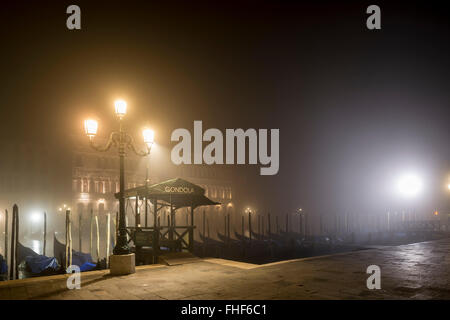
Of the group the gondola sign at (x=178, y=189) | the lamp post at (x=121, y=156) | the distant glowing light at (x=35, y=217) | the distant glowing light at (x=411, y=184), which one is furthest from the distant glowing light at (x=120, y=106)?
the distant glowing light at (x=35, y=217)

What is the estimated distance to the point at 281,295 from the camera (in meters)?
6.02

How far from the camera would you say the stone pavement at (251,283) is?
6.12 metres

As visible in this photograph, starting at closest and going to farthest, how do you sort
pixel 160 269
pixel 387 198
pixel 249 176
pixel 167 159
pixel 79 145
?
pixel 160 269, pixel 79 145, pixel 167 159, pixel 249 176, pixel 387 198

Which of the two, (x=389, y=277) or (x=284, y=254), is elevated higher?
(x=389, y=277)

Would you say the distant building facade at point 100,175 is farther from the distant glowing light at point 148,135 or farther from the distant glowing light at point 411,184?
the distant glowing light at point 148,135

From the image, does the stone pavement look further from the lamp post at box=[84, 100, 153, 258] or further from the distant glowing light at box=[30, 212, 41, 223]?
the distant glowing light at box=[30, 212, 41, 223]

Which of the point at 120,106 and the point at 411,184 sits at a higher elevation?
the point at 120,106

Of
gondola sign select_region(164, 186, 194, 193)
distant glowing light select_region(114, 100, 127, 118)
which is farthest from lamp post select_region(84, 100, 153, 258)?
gondola sign select_region(164, 186, 194, 193)

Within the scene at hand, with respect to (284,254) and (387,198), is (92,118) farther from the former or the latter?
(387,198)

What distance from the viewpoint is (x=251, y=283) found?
703 cm

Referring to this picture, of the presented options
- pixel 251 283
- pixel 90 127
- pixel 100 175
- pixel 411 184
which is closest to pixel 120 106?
pixel 90 127

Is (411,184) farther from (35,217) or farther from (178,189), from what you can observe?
(35,217)
